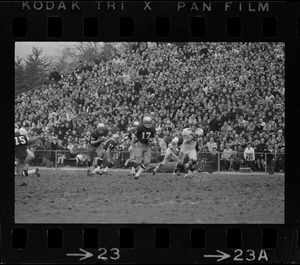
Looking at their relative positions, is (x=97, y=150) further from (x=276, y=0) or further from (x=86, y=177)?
(x=276, y=0)

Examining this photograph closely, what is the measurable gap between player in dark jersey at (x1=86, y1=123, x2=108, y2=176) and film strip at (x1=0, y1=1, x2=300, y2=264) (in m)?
0.88

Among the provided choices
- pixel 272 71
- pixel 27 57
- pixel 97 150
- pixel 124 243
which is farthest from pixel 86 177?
pixel 272 71

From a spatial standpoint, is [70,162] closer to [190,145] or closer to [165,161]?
[165,161]

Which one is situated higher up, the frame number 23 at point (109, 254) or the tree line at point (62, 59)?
the tree line at point (62, 59)

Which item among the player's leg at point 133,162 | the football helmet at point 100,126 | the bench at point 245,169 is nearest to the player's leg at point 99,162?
the football helmet at point 100,126

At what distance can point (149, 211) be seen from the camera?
12.2m

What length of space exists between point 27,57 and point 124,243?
3.36m

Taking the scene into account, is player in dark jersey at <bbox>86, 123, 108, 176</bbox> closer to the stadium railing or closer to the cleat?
the stadium railing

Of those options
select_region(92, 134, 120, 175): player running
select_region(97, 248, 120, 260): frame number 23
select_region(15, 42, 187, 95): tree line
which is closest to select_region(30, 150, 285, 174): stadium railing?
select_region(92, 134, 120, 175): player running

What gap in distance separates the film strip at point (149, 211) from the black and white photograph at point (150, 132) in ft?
0.19

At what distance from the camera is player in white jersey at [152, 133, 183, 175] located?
1266cm

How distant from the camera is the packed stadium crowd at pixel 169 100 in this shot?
1241cm

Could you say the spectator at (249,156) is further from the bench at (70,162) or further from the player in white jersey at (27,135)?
the player in white jersey at (27,135)
